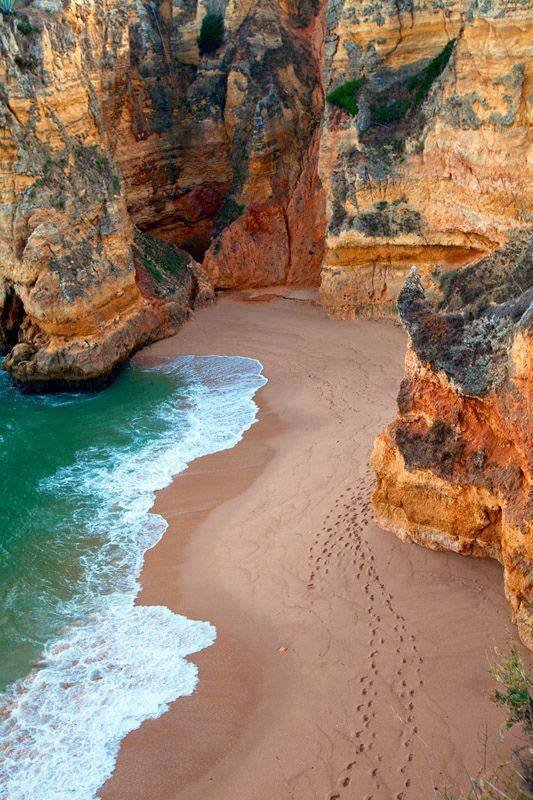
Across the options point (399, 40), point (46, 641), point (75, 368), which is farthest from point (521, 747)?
point (399, 40)

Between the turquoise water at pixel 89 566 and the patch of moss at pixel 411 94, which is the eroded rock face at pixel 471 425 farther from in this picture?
the patch of moss at pixel 411 94

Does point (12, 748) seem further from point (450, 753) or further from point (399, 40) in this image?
point (399, 40)

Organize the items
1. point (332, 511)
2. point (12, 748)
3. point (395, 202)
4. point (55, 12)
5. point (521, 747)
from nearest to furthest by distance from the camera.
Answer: point (521, 747)
point (12, 748)
point (332, 511)
point (55, 12)
point (395, 202)

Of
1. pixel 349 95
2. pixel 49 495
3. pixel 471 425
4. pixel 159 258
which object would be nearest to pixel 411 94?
pixel 349 95

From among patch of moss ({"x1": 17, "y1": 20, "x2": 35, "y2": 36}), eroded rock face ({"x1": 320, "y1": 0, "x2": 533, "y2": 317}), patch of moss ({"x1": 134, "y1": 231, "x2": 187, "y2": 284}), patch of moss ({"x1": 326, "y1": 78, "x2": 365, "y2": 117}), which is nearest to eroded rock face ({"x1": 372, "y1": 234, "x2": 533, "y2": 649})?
eroded rock face ({"x1": 320, "y1": 0, "x2": 533, "y2": 317})

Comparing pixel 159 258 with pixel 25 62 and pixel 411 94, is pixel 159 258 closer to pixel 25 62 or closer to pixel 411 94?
pixel 25 62

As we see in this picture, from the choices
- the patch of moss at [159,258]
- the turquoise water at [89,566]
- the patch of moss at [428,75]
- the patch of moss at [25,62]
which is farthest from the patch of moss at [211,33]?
the turquoise water at [89,566]
